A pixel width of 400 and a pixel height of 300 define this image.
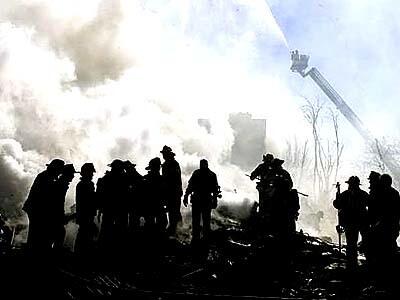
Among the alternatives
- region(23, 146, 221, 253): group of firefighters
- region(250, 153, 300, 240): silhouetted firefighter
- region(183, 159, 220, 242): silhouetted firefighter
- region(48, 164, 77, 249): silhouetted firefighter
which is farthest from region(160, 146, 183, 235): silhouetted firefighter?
region(48, 164, 77, 249): silhouetted firefighter

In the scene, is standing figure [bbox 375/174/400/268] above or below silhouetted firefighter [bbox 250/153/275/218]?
below

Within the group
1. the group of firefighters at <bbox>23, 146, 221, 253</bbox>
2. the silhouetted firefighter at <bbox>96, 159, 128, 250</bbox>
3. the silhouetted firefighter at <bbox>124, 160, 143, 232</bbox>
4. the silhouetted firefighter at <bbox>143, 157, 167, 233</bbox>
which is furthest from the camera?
the silhouetted firefighter at <bbox>143, 157, 167, 233</bbox>

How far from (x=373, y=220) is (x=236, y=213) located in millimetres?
13713

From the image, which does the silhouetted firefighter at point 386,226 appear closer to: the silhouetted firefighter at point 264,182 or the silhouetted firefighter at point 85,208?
the silhouetted firefighter at point 264,182

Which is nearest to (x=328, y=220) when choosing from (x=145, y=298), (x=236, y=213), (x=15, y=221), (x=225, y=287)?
(x=236, y=213)

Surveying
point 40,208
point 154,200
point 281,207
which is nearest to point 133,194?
Answer: point 154,200

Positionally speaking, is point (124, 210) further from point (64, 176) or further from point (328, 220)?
point (328, 220)

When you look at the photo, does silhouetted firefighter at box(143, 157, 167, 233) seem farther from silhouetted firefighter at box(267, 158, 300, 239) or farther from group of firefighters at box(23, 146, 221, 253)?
silhouetted firefighter at box(267, 158, 300, 239)

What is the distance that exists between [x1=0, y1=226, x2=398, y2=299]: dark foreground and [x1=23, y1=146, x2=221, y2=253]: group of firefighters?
450 mm

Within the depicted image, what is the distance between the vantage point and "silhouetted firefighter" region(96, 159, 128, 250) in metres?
9.94

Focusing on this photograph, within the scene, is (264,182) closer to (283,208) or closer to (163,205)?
(283,208)

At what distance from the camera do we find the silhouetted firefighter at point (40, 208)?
7.98 m

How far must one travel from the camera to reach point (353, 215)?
959 centimetres

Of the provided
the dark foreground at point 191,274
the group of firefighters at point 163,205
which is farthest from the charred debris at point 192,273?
the group of firefighters at point 163,205
